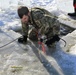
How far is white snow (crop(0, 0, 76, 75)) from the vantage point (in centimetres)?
422

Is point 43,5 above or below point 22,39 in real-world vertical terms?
below

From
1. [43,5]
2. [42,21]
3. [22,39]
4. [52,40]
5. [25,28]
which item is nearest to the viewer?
[42,21]

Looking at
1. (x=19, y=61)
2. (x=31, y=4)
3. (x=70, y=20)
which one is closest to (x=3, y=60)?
(x=19, y=61)

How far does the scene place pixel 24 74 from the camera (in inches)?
136

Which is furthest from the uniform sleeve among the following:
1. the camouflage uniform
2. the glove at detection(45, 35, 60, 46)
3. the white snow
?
the white snow

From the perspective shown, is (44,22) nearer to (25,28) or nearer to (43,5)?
(25,28)

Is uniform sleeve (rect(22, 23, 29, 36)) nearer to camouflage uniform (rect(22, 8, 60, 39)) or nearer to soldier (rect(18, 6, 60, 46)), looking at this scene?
soldier (rect(18, 6, 60, 46))

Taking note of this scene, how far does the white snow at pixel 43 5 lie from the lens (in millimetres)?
4220

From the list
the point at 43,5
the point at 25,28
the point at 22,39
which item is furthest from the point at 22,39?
the point at 43,5

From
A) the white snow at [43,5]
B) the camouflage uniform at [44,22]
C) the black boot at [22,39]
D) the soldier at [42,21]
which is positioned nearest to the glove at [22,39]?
the black boot at [22,39]

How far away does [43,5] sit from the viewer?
827cm

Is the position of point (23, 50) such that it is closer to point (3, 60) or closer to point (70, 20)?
point (3, 60)

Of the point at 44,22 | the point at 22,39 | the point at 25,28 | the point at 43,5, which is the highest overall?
the point at 44,22

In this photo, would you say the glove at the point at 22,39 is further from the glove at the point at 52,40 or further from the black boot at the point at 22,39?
the glove at the point at 52,40
